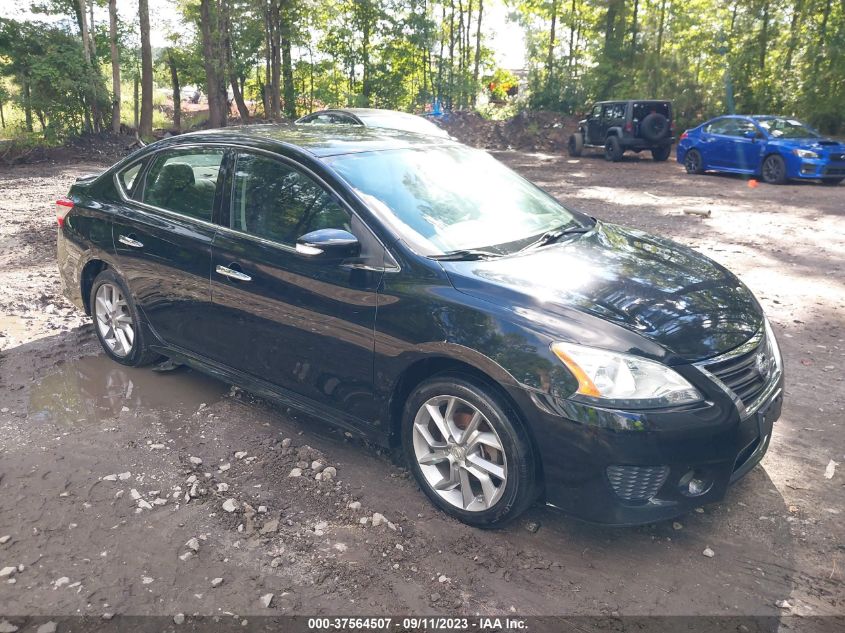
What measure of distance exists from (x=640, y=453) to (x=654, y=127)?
2031 centimetres

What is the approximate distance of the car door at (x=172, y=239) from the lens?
172 inches

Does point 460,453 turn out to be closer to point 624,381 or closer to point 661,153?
point 624,381

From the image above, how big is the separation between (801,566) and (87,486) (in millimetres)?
3456

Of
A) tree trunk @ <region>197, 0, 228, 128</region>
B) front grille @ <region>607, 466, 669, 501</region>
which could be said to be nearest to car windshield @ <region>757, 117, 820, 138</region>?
front grille @ <region>607, 466, 669, 501</region>

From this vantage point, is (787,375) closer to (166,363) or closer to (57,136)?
(166,363)

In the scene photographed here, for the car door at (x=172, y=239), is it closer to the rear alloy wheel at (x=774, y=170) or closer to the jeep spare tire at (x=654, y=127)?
the rear alloy wheel at (x=774, y=170)

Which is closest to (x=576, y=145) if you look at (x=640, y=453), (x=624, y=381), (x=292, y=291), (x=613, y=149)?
(x=613, y=149)

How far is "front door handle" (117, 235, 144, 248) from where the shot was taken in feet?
15.7

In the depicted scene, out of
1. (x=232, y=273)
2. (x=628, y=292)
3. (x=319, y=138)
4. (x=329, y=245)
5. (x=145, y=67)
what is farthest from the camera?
(x=145, y=67)

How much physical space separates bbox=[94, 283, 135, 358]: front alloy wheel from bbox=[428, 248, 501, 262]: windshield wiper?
270 cm

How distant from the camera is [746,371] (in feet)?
10.4

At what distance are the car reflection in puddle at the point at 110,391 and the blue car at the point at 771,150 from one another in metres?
14.6

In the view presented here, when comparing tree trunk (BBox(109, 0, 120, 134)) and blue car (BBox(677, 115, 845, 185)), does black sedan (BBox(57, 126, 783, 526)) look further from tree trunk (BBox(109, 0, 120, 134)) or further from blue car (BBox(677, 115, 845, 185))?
tree trunk (BBox(109, 0, 120, 134))

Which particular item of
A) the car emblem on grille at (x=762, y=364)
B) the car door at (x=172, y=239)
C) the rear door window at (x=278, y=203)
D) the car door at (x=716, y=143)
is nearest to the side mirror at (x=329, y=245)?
the rear door window at (x=278, y=203)
